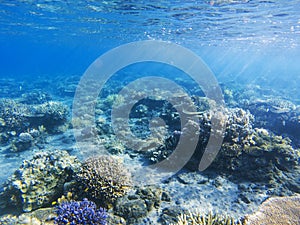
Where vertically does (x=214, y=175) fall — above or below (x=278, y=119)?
below

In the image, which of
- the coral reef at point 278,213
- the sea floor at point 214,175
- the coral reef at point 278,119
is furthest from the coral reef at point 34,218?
the coral reef at point 278,119

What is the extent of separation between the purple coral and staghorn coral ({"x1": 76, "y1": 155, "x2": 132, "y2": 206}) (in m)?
0.76

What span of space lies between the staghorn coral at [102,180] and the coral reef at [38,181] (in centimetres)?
74

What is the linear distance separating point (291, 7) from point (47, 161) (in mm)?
17726

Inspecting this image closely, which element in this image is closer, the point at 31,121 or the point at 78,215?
the point at 78,215

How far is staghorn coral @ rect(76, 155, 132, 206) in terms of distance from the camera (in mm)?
5230

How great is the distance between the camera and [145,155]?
8.45 metres

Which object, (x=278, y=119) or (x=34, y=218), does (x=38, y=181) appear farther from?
(x=278, y=119)

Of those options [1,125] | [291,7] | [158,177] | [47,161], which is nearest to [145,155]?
[158,177]

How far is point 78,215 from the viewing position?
13.9 feet

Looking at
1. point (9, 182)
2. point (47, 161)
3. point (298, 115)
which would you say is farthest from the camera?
point (298, 115)

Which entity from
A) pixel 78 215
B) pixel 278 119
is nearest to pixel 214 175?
pixel 78 215

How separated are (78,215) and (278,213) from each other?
160 inches

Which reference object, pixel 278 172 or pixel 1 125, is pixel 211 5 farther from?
pixel 1 125
